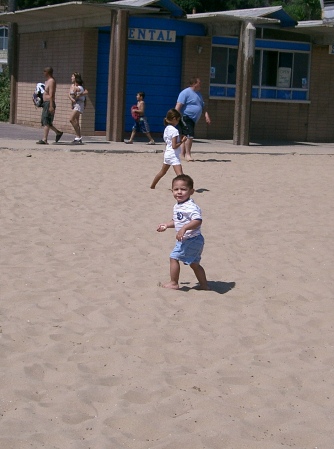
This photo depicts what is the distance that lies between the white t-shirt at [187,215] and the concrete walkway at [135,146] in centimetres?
1049

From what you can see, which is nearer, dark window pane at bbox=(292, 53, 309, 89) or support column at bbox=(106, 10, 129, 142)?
support column at bbox=(106, 10, 129, 142)

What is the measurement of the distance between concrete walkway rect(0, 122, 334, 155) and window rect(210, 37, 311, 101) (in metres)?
1.62

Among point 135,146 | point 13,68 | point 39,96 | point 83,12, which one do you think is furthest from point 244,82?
point 13,68

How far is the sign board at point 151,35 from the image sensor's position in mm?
22516

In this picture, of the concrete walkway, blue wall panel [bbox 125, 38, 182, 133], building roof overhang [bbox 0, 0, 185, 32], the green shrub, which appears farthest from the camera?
the green shrub

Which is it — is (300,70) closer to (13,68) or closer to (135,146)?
(135,146)

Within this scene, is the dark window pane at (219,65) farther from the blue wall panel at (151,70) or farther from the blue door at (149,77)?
the blue door at (149,77)

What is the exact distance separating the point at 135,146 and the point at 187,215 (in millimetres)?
12631

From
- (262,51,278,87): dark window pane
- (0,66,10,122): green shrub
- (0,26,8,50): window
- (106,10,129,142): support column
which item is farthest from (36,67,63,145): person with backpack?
(0,26,8,50): window

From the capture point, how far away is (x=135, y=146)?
19.7 m

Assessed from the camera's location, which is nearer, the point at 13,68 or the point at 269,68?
the point at 269,68

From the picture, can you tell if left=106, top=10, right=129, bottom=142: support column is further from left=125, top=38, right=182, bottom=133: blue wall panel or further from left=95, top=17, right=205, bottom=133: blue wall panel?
left=125, top=38, right=182, bottom=133: blue wall panel

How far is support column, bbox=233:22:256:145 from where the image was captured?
21219 mm

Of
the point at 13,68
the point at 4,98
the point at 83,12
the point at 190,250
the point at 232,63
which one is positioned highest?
the point at 83,12
